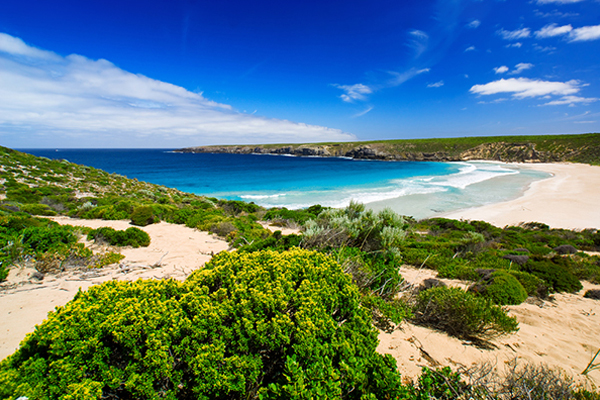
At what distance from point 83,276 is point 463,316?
7.23m

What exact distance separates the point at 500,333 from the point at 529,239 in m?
10.6

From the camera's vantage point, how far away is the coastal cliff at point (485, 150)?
2751 inches

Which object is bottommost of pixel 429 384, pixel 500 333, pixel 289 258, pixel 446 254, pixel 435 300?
pixel 446 254

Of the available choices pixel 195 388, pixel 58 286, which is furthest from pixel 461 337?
pixel 58 286

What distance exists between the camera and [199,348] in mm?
2104

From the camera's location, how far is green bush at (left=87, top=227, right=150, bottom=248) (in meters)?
7.06

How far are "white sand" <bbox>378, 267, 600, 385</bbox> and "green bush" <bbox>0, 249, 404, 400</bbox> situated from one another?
3.84 feet

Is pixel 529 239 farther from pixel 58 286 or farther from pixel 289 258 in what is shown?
pixel 58 286

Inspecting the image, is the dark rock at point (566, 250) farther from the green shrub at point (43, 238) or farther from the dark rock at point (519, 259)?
the green shrub at point (43, 238)

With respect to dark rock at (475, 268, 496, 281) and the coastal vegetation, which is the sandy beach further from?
dark rock at (475, 268, 496, 281)

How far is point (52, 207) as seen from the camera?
1206 cm

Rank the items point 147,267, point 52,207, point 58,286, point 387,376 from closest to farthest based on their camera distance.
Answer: point 387,376, point 58,286, point 147,267, point 52,207

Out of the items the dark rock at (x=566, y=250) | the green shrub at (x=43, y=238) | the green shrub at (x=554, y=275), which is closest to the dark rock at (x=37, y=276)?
the green shrub at (x=43, y=238)

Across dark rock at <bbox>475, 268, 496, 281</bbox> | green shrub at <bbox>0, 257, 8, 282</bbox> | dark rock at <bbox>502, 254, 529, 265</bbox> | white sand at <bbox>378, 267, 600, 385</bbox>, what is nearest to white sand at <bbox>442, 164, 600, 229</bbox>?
dark rock at <bbox>502, 254, 529, 265</bbox>
